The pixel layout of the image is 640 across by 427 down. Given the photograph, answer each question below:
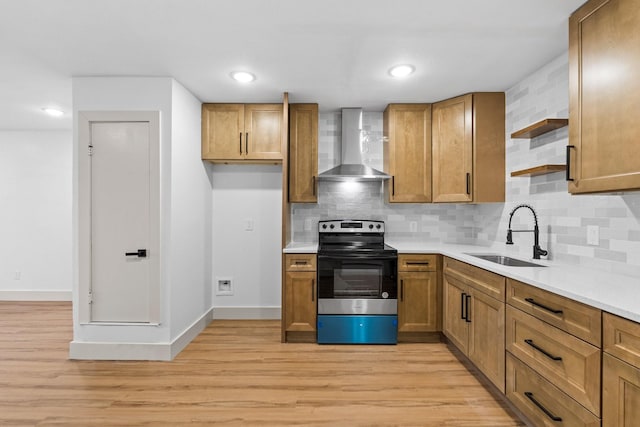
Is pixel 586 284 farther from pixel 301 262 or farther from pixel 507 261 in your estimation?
pixel 301 262

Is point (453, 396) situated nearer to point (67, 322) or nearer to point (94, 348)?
point (94, 348)

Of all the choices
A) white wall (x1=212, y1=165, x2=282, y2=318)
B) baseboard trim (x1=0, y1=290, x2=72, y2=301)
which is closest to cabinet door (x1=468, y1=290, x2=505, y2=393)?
white wall (x1=212, y1=165, x2=282, y2=318)

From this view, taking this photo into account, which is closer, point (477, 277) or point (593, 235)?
point (593, 235)

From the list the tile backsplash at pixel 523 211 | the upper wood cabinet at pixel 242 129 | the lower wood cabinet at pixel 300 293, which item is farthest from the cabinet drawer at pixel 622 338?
the upper wood cabinet at pixel 242 129

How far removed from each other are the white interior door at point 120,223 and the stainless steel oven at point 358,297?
153 centimetres

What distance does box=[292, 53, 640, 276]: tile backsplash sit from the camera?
6.33 feet

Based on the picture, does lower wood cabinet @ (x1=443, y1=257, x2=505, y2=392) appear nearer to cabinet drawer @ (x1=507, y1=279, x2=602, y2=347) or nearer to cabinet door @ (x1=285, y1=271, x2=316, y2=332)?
Answer: cabinet drawer @ (x1=507, y1=279, x2=602, y2=347)

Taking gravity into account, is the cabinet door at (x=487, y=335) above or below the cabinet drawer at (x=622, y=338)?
below

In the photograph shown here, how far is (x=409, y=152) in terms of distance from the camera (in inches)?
132

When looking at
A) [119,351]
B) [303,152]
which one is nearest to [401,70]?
[303,152]

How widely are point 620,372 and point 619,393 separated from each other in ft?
0.27

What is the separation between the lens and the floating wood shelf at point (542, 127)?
2.17 meters

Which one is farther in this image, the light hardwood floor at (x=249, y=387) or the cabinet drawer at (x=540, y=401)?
the light hardwood floor at (x=249, y=387)

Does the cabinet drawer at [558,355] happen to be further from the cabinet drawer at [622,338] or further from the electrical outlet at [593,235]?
the electrical outlet at [593,235]
